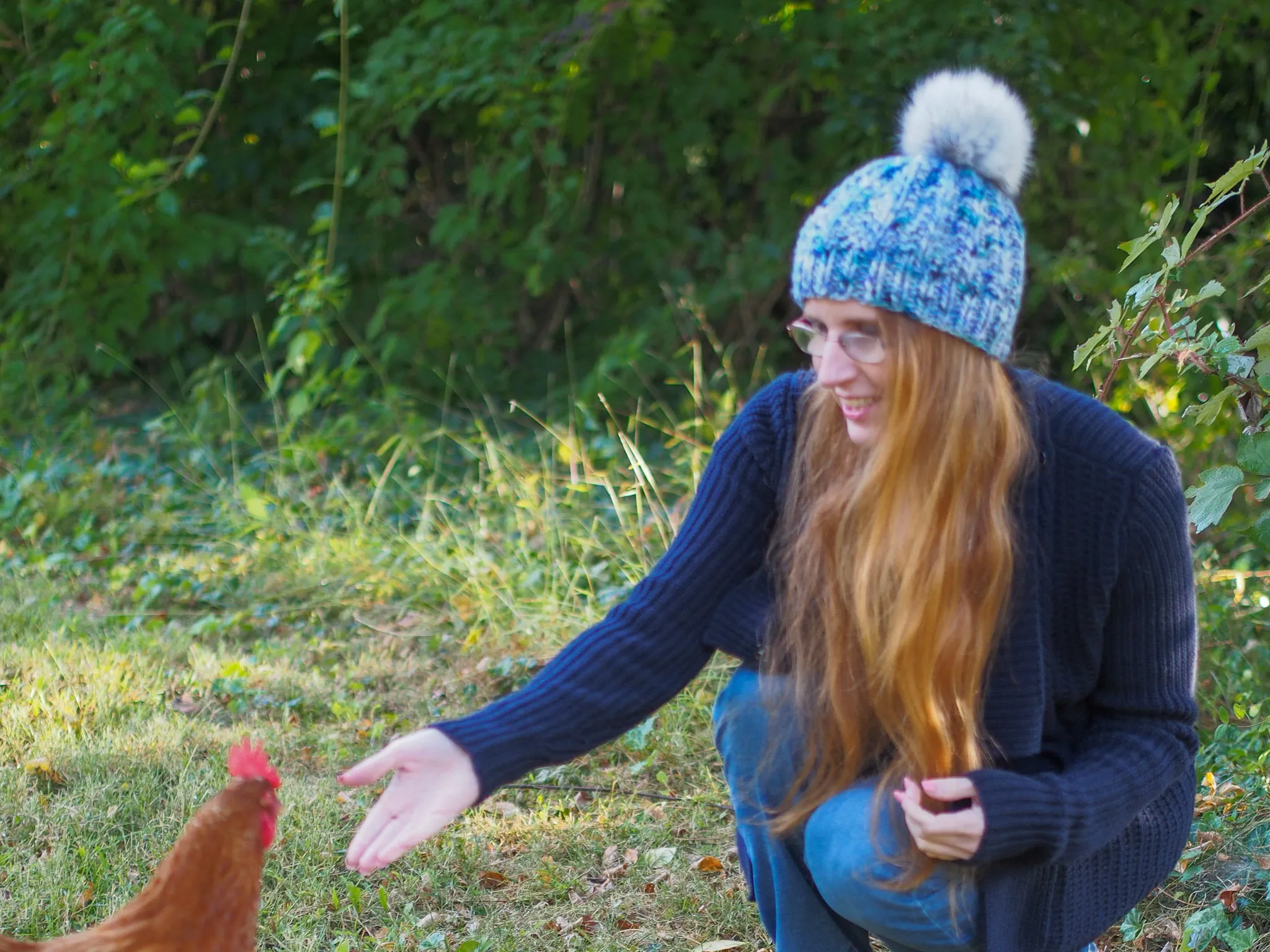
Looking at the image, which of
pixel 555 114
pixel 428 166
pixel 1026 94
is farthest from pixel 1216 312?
pixel 428 166

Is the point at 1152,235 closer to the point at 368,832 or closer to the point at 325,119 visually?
the point at 368,832

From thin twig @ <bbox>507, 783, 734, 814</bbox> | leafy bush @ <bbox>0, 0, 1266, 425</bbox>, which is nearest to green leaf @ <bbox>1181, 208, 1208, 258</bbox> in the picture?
thin twig @ <bbox>507, 783, 734, 814</bbox>

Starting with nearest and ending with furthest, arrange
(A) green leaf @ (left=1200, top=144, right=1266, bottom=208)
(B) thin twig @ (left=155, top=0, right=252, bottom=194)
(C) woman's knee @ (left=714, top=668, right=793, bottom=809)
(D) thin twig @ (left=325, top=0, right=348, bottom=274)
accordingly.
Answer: (C) woman's knee @ (left=714, top=668, right=793, bottom=809), (A) green leaf @ (left=1200, top=144, right=1266, bottom=208), (D) thin twig @ (left=325, top=0, right=348, bottom=274), (B) thin twig @ (left=155, top=0, right=252, bottom=194)

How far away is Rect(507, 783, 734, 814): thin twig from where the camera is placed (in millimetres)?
2980

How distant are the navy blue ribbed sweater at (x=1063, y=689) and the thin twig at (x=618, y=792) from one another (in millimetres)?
1009

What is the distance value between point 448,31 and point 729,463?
370 centimetres

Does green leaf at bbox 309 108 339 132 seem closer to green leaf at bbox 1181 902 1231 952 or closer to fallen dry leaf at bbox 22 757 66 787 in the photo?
fallen dry leaf at bbox 22 757 66 787

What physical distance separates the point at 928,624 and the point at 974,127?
26.1 inches

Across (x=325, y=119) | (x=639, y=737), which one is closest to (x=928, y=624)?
(x=639, y=737)

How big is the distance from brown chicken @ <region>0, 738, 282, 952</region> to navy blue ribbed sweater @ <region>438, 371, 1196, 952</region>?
0.29 metres

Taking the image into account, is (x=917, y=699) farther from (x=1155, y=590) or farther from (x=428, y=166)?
(x=428, y=166)

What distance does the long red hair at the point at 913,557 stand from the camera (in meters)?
1.78

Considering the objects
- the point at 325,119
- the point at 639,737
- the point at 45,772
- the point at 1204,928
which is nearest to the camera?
the point at 1204,928

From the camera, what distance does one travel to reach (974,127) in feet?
5.73
